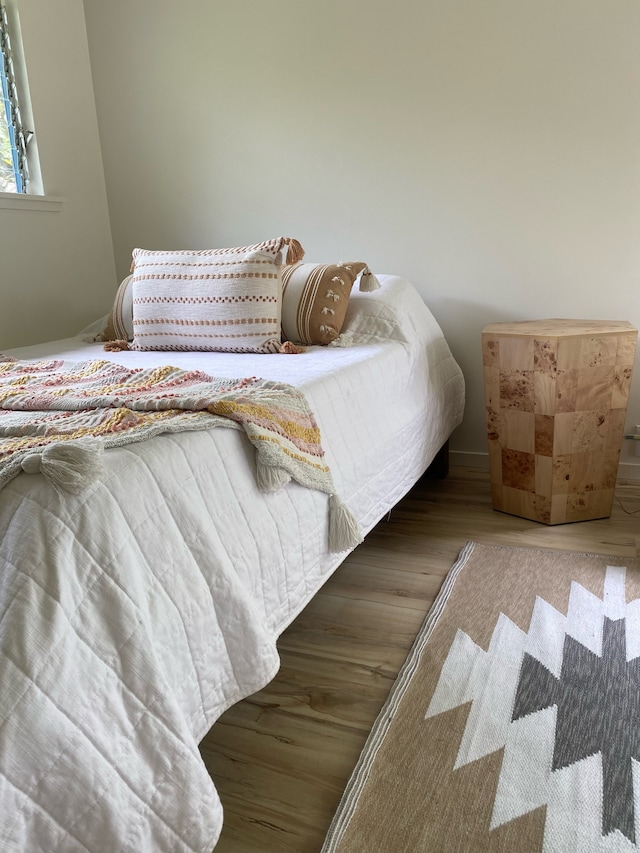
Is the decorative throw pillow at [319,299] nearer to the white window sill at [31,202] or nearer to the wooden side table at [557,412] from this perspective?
the wooden side table at [557,412]

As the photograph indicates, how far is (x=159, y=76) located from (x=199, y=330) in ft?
4.68

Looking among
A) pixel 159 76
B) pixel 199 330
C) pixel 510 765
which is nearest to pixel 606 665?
pixel 510 765

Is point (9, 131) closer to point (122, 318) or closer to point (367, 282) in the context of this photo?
point (122, 318)

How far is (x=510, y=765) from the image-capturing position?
3.82ft

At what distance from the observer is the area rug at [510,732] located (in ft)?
3.43

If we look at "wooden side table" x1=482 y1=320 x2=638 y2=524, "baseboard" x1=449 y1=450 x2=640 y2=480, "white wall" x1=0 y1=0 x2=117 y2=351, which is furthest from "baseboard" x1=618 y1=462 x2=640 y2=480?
"white wall" x1=0 y1=0 x2=117 y2=351

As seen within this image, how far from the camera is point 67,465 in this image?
Result: 91cm

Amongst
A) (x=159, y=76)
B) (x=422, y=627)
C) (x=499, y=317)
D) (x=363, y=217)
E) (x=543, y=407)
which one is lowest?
(x=422, y=627)

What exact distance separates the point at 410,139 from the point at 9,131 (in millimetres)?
1591

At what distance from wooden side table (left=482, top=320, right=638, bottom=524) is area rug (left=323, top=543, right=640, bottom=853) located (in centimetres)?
42

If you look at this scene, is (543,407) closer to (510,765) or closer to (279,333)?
(279,333)

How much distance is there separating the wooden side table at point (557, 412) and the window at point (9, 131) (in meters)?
1.97

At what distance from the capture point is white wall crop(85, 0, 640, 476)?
2281 mm

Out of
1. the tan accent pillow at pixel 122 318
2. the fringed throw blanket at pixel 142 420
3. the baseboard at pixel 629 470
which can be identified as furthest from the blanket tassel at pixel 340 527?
the baseboard at pixel 629 470
